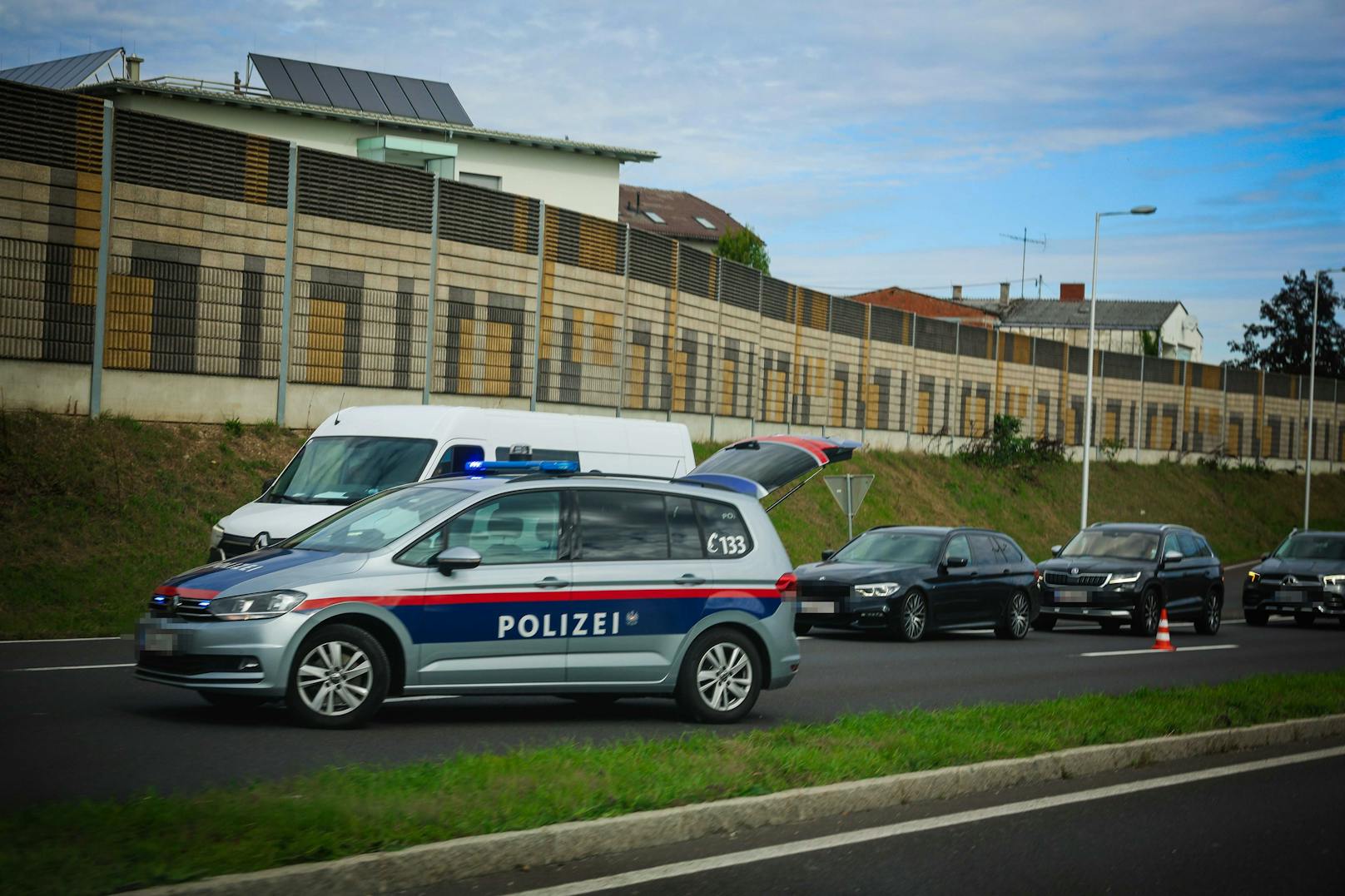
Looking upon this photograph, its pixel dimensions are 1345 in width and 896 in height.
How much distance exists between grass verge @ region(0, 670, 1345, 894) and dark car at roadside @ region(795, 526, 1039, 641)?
8446 mm

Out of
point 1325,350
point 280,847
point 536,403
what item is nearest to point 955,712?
point 280,847

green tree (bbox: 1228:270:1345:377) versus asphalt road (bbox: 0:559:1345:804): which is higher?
green tree (bbox: 1228:270:1345:377)

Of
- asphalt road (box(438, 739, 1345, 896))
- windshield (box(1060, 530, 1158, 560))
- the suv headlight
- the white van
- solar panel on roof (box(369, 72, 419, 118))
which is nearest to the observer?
asphalt road (box(438, 739, 1345, 896))

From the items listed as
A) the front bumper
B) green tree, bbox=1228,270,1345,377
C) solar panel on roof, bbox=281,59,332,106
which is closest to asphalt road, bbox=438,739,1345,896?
the front bumper

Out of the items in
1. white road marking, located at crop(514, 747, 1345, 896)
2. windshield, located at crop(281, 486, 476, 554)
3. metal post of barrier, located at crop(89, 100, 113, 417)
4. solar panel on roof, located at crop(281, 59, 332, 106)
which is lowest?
white road marking, located at crop(514, 747, 1345, 896)

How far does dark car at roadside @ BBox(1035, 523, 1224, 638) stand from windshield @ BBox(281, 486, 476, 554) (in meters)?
14.8

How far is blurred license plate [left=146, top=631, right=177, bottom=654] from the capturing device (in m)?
9.55

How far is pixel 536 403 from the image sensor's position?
97.6ft

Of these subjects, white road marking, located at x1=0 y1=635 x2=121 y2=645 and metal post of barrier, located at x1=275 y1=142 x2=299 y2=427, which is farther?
metal post of barrier, located at x1=275 y1=142 x2=299 y2=427

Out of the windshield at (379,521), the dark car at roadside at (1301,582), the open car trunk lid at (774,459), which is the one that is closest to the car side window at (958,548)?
the open car trunk lid at (774,459)

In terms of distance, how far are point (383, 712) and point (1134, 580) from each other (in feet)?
50.7

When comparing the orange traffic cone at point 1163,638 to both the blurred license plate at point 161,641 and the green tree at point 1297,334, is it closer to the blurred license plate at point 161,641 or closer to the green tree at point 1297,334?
the blurred license plate at point 161,641

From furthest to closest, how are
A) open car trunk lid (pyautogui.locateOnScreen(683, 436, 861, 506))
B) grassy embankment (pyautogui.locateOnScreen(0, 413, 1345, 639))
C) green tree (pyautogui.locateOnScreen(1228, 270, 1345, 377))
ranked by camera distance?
green tree (pyautogui.locateOnScreen(1228, 270, 1345, 377)) → open car trunk lid (pyautogui.locateOnScreen(683, 436, 861, 506)) → grassy embankment (pyautogui.locateOnScreen(0, 413, 1345, 639))

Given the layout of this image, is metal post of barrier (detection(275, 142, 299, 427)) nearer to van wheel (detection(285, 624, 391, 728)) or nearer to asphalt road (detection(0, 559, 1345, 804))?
asphalt road (detection(0, 559, 1345, 804))
